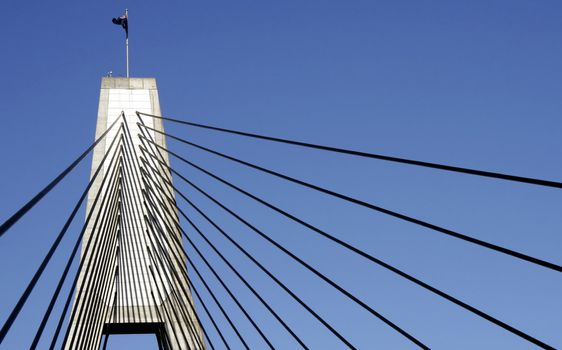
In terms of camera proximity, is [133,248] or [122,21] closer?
[133,248]

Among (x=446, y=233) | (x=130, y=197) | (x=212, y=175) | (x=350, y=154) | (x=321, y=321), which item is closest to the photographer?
(x=446, y=233)

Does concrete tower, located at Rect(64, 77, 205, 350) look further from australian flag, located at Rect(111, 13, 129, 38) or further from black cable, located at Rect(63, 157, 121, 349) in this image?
australian flag, located at Rect(111, 13, 129, 38)

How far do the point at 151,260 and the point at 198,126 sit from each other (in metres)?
5.55

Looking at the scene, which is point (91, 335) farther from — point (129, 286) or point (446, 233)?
point (446, 233)

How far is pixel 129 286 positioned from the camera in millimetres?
15438

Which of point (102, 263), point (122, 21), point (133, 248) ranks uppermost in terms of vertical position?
point (122, 21)

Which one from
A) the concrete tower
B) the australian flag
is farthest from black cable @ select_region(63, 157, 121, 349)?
the australian flag

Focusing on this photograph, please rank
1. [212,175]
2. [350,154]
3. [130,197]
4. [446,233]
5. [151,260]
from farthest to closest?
[151,260] → [130,197] → [212,175] → [350,154] → [446,233]

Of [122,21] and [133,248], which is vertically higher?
[122,21]

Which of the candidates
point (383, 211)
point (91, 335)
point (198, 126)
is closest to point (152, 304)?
point (91, 335)

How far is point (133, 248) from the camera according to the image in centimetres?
1505

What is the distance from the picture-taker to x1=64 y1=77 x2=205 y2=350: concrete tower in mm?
→ 12422

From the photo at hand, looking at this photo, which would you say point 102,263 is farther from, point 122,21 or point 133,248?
point 122,21

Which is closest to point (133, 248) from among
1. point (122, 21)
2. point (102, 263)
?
point (102, 263)
